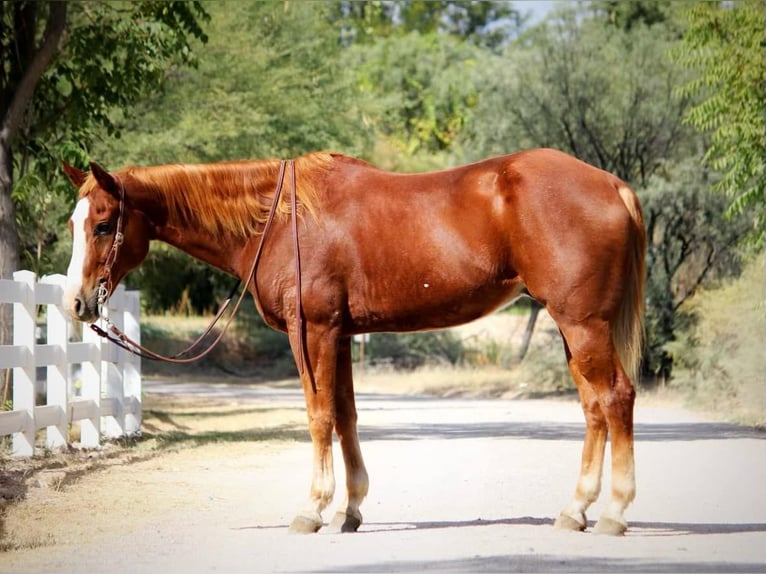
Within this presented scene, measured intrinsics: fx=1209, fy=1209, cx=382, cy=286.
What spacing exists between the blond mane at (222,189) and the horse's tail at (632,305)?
1934 millimetres

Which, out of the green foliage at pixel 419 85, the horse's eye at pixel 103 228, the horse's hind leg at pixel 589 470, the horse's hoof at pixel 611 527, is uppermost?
the green foliage at pixel 419 85

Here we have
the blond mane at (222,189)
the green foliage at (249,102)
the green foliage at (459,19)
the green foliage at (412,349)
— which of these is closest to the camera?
the blond mane at (222,189)

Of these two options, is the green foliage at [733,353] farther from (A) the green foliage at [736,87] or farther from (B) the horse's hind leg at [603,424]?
(B) the horse's hind leg at [603,424]

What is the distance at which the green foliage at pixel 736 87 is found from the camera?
16281mm

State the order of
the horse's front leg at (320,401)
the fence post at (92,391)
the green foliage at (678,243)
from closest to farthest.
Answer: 1. the horse's front leg at (320,401)
2. the fence post at (92,391)
3. the green foliage at (678,243)

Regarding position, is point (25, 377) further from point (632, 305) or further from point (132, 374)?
point (632, 305)

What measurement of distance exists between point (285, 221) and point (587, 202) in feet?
6.07

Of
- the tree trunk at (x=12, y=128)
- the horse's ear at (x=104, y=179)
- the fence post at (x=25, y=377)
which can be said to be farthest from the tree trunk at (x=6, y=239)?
the horse's ear at (x=104, y=179)

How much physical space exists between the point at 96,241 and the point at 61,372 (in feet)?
15.6

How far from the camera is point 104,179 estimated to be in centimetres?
741

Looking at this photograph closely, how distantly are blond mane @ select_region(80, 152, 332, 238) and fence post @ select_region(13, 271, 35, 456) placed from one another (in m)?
3.97

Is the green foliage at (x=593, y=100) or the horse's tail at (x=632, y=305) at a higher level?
the green foliage at (x=593, y=100)

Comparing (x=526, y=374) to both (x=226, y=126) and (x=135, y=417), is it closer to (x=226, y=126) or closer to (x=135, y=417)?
(x=226, y=126)

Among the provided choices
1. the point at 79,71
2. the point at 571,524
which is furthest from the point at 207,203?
the point at 79,71
